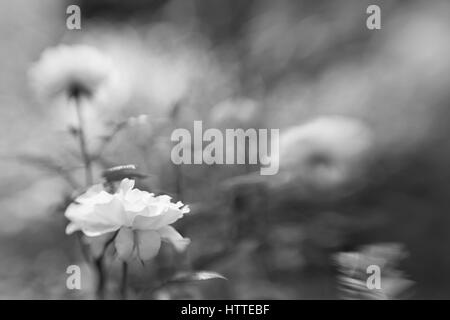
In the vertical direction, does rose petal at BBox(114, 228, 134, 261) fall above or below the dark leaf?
below

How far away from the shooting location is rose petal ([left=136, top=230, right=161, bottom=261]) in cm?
60

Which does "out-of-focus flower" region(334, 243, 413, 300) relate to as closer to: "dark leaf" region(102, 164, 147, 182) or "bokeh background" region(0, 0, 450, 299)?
"bokeh background" region(0, 0, 450, 299)

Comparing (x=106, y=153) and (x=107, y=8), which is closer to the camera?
(x=106, y=153)

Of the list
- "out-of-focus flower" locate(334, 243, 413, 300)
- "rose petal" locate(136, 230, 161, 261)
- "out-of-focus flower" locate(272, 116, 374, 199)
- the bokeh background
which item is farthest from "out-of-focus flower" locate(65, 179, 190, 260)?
"out-of-focus flower" locate(272, 116, 374, 199)

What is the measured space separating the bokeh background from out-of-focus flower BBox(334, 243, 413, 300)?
1 centimetres

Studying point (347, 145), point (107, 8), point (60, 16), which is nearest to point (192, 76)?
point (347, 145)

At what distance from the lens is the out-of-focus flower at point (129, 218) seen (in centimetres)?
59

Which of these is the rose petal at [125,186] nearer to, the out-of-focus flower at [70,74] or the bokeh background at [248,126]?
the bokeh background at [248,126]

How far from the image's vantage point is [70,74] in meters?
0.85

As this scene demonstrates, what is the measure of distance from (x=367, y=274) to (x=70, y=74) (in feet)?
1.48

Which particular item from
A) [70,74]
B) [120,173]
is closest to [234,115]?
[70,74]

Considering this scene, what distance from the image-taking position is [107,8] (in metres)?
2.31
